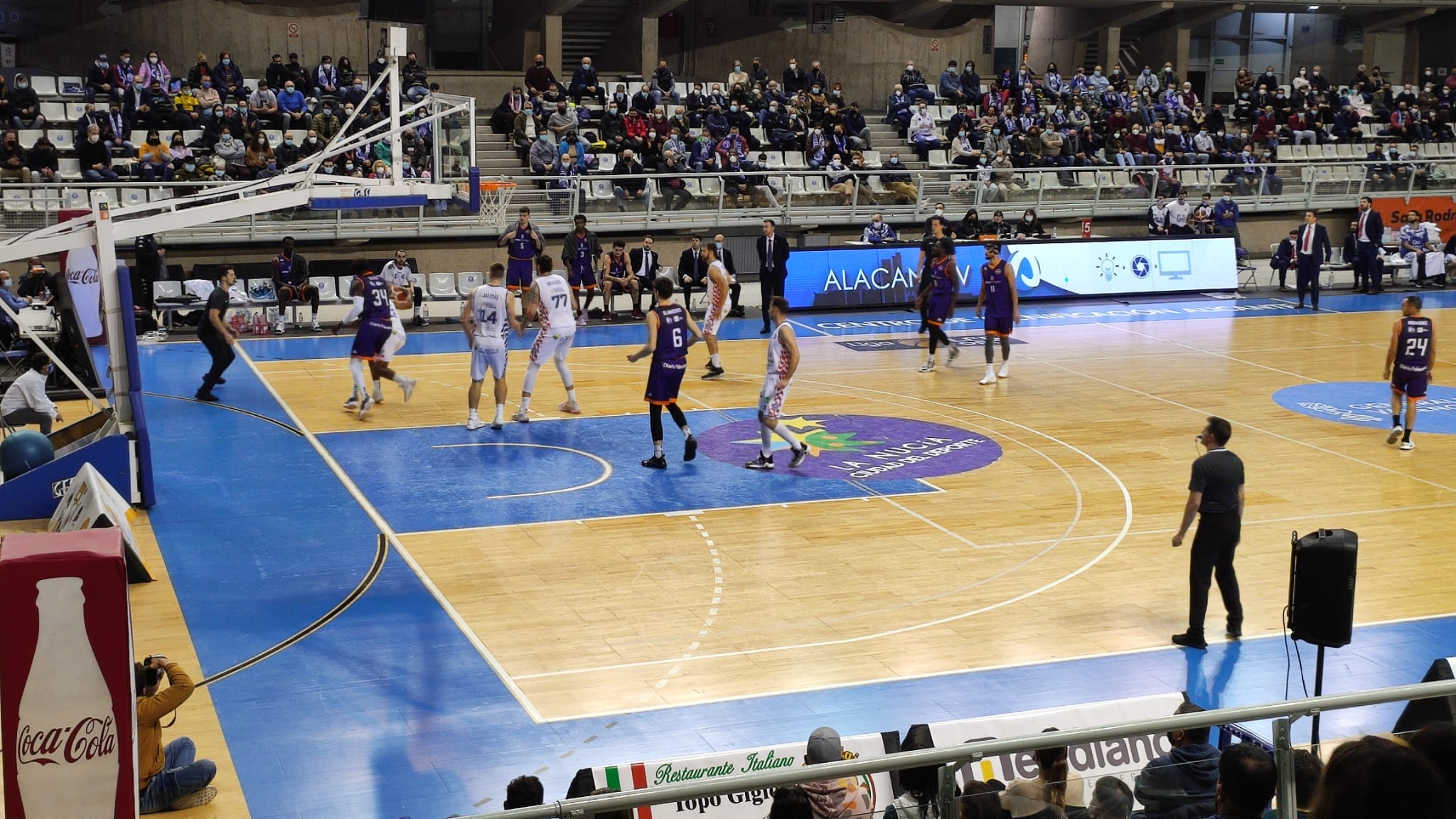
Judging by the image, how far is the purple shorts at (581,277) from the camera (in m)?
25.8

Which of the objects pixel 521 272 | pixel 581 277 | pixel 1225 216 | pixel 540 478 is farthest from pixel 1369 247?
pixel 540 478

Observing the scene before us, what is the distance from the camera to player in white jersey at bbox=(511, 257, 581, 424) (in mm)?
17750

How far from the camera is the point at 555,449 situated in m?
16.9

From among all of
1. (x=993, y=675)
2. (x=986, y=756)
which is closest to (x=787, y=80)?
(x=993, y=675)

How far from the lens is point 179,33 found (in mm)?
34062

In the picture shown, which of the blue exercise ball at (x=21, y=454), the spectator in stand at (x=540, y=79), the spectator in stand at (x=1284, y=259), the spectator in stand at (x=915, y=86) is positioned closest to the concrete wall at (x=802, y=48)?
the spectator in stand at (x=915, y=86)

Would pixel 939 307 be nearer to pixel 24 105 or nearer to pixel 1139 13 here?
pixel 24 105

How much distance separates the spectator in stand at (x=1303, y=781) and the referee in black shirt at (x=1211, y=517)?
548 centimetres

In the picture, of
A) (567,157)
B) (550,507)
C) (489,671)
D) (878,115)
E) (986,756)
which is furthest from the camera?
(878,115)

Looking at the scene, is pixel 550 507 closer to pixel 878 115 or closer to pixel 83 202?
pixel 83 202

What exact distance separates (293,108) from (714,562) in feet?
67.4

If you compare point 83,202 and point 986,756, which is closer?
point 986,756

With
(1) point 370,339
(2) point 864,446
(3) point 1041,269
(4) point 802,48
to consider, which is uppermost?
(4) point 802,48

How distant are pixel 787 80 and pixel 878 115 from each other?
3.55 metres
